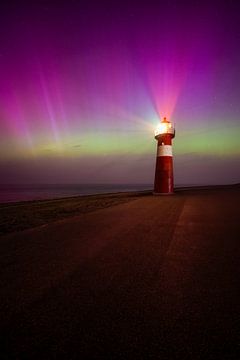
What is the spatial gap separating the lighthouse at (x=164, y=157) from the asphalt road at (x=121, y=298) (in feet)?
55.7

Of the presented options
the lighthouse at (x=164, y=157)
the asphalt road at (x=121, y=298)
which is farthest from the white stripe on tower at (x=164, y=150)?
the asphalt road at (x=121, y=298)

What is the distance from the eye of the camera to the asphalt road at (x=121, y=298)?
235 centimetres

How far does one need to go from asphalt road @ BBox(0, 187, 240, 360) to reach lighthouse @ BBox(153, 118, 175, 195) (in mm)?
16979

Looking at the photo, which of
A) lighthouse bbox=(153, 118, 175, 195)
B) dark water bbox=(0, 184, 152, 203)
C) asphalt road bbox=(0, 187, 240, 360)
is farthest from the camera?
dark water bbox=(0, 184, 152, 203)

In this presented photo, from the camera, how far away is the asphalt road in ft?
7.72

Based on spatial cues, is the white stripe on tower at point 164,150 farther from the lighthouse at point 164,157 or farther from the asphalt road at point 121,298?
the asphalt road at point 121,298

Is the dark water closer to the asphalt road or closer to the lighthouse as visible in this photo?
the lighthouse

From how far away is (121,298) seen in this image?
11.0 feet

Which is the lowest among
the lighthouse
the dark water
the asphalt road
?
the asphalt road

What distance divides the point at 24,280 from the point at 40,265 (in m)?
0.75

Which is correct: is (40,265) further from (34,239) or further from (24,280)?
(34,239)

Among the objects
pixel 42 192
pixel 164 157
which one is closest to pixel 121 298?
pixel 164 157

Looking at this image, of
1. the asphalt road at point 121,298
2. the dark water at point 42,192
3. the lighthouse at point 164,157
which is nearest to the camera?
the asphalt road at point 121,298

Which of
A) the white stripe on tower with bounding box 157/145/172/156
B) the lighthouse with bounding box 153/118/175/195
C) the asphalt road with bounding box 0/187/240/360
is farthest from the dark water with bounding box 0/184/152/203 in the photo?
the asphalt road with bounding box 0/187/240/360
